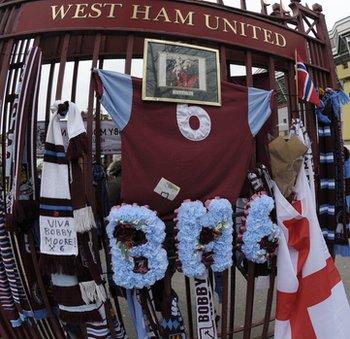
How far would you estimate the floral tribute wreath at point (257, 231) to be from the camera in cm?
289

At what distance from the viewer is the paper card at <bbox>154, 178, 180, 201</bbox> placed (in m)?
2.69

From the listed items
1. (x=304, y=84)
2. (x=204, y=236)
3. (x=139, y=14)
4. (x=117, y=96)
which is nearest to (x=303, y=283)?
(x=204, y=236)

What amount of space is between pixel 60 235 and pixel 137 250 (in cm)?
44

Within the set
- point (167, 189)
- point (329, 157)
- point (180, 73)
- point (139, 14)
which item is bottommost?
point (167, 189)

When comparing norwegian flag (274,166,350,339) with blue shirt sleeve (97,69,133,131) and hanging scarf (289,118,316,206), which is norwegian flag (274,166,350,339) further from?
blue shirt sleeve (97,69,133,131)

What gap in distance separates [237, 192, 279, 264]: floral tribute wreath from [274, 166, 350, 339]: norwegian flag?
4.8 inches

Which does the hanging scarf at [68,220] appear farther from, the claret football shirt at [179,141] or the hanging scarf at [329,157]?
the hanging scarf at [329,157]

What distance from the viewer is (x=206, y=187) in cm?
284

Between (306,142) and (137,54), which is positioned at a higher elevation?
(137,54)

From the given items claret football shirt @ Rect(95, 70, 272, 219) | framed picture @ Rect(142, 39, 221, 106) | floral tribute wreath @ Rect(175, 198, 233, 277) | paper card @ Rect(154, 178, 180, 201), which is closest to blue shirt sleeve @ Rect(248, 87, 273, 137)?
claret football shirt @ Rect(95, 70, 272, 219)

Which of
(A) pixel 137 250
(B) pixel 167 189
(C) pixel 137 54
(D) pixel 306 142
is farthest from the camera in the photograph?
(C) pixel 137 54

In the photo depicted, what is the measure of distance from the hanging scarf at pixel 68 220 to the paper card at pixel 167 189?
418 millimetres

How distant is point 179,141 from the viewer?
2.77m

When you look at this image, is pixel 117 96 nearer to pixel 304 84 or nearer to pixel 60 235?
pixel 60 235
